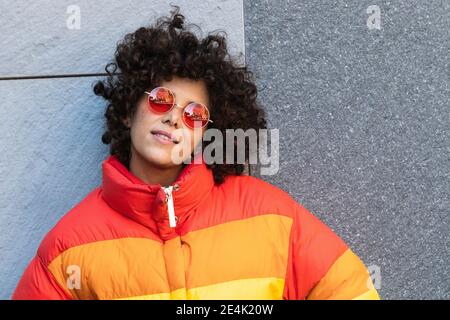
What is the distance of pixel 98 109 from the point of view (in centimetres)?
292

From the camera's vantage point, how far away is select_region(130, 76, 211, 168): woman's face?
244 cm

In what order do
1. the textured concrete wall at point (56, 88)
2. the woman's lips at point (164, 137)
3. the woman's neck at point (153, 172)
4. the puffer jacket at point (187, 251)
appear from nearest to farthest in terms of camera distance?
the puffer jacket at point (187, 251), the woman's lips at point (164, 137), the woman's neck at point (153, 172), the textured concrete wall at point (56, 88)

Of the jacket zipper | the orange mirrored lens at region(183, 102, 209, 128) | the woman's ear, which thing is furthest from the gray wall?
the jacket zipper

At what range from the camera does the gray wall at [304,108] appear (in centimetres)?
293

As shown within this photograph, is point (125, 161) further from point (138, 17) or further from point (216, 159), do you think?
point (138, 17)

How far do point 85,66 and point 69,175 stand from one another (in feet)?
1.64

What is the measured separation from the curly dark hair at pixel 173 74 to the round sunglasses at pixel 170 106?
0.32ft

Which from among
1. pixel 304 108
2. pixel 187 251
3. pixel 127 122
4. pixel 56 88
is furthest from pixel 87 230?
pixel 304 108

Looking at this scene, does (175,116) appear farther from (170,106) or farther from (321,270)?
(321,270)

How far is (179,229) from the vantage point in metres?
2.43

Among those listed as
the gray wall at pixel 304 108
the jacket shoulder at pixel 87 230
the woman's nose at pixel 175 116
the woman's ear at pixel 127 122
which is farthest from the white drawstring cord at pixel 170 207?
the gray wall at pixel 304 108

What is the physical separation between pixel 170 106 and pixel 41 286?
0.82 metres

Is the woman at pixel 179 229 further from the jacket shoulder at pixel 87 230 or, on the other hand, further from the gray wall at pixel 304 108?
the gray wall at pixel 304 108

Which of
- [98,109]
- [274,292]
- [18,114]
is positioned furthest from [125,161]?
[274,292]
